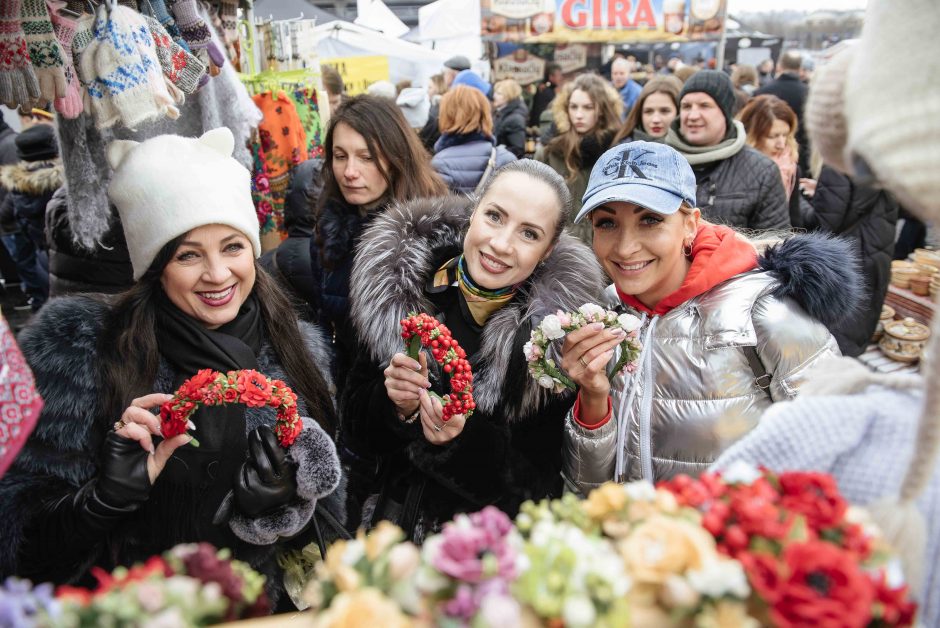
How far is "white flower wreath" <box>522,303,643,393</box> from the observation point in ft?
5.38

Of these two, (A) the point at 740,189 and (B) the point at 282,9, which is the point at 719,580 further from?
(B) the point at 282,9

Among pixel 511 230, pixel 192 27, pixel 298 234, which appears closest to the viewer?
pixel 511 230

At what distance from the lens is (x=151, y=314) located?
1855mm

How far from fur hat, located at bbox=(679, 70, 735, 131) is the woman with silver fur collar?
2.17 m

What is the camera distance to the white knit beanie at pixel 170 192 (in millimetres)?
1787

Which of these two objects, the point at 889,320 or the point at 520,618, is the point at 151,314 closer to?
the point at 520,618

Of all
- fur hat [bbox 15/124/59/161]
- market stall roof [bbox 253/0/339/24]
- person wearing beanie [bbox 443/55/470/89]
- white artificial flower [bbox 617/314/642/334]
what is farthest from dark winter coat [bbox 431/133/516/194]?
market stall roof [bbox 253/0/339/24]

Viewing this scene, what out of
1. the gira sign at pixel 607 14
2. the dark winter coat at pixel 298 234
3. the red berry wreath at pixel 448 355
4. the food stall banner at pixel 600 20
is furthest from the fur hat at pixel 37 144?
the gira sign at pixel 607 14

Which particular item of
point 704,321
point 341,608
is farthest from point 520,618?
point 704,321

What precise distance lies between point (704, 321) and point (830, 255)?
39cm

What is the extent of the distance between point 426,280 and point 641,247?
80 cm

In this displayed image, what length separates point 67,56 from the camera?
195cm

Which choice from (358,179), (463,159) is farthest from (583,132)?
(358,179)

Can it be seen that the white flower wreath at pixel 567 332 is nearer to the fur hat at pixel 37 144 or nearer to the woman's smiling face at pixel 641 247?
the woman's smiling face at pixel 641 247
